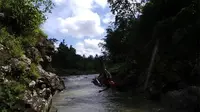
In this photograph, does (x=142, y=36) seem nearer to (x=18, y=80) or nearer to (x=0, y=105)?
(x=18, y=80)

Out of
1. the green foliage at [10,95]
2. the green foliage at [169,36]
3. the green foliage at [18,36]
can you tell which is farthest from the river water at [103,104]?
the green foliage at [10,95]

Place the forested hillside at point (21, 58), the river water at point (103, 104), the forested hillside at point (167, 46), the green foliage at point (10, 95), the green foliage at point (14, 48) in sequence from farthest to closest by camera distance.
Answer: the forested hillside at point (167, 46)
the river water at point (103, 104)
the green foliage at point (14, 48)
the forested hillside at point (21, 58)
the green foliage at point (10, 95)

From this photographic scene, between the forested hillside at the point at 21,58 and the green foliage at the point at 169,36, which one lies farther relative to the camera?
the green foliage at the point at 169,36

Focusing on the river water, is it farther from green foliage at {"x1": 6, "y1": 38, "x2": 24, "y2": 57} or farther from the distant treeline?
the distant treeline

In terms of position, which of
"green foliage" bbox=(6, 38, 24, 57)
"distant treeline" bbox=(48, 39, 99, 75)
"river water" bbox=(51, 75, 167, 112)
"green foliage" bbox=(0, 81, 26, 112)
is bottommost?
"river water" bbox=(51, 75, 167, 112)

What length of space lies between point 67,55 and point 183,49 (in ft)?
374

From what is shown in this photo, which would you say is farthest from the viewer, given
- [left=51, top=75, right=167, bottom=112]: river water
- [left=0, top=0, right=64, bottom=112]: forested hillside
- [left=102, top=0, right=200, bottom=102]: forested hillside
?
[left=102, top=0, right=200, bottom=102]: forested hillside

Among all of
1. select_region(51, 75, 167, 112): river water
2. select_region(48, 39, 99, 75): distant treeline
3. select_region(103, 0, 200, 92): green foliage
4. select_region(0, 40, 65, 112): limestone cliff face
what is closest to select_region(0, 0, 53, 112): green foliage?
select_region(0, 40, 65, 112): limestone cliff face

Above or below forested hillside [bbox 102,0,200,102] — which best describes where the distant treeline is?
above

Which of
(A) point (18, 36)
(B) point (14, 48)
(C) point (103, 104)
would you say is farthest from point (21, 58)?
(C) point (103, 104)

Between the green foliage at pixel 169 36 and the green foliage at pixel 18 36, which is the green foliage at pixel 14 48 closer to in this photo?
the green foliage at pixel 18 36

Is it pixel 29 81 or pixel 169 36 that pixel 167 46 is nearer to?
pixel 169 36

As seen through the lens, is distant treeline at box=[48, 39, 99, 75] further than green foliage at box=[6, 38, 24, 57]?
Yes

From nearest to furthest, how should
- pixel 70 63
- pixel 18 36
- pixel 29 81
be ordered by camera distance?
pixel 29 81 < pixel 18 36 < pixel 70 63
